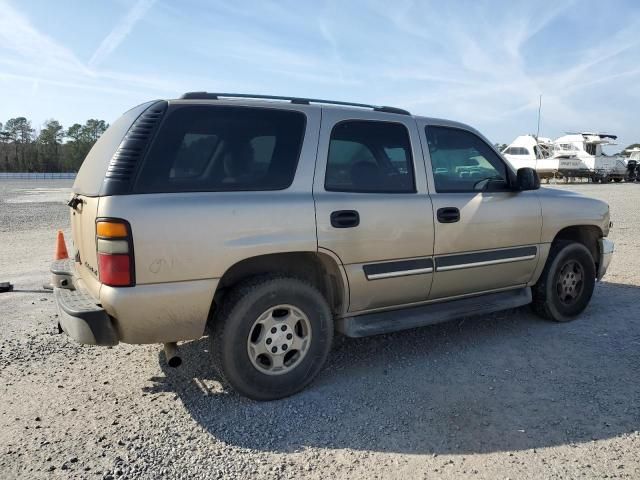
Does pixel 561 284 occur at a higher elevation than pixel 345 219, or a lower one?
lower

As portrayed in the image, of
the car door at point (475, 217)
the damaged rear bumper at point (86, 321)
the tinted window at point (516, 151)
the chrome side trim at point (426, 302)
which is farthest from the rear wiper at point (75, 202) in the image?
the tinted window at point (516, 151)

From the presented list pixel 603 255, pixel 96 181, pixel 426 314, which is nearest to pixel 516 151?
pixel 603 255

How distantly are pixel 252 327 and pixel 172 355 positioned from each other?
550 mm

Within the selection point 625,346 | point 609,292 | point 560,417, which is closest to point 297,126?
point 560,417

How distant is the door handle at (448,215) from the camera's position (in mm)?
3965

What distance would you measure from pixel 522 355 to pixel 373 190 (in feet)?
6.23

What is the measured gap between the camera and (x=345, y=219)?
3.53m

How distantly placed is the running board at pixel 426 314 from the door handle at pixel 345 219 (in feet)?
2.44

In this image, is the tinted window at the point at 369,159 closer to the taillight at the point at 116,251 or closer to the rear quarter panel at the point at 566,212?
the taillight at the point at 116,251

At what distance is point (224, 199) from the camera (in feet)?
10.3

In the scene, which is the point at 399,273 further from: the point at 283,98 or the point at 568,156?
the point at 568,156

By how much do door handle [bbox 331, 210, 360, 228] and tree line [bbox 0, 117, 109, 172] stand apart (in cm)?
9780

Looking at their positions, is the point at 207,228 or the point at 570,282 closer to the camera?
the point at 207,228

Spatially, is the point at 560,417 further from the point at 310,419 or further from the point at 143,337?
the point at 143,337
